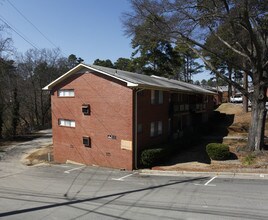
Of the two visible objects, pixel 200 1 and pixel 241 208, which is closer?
pixel 241 208

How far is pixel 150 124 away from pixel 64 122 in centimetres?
780

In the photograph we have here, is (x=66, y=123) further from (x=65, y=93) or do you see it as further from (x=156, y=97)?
(x=156, y=97)

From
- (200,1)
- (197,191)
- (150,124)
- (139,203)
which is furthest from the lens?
(150,124)

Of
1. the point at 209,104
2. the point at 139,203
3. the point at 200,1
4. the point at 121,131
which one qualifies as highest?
the point at 200,1

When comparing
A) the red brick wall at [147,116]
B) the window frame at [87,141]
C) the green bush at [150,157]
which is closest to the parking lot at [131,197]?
the green bush at [150,157]

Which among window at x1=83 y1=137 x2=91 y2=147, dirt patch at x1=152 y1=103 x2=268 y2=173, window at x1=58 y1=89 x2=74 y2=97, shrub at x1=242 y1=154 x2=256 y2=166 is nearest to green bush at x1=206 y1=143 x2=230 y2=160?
dirt patch at x1=152 y1=103 x2=268 y2=173

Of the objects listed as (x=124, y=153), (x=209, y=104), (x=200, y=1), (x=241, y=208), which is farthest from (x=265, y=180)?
(x=209, y=104)

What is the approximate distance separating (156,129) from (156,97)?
2511 mm

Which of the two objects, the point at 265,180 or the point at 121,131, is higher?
the point at 121,131

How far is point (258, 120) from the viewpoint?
21.0 meters

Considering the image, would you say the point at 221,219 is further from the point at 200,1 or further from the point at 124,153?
the point at 200,1

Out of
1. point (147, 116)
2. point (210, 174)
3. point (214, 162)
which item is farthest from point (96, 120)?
point (210, 174)

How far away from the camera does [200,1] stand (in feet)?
64.4

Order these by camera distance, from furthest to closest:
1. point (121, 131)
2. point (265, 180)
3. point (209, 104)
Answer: point (209, 104) → point (121, 131) → point (265, 180)
